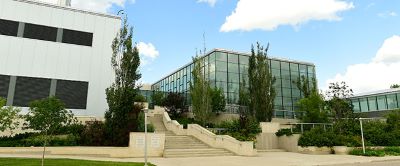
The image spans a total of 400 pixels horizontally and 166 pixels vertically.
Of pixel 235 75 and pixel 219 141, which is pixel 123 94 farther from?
pixel 235 75

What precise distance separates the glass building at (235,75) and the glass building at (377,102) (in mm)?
7749

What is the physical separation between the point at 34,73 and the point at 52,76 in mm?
1352

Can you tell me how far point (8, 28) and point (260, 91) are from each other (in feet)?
69.8

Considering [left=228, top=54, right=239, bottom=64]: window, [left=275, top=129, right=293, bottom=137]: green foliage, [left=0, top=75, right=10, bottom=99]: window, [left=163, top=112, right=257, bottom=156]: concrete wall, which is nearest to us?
[left=163, top=112, right=257, bottom=156]: concrete wall

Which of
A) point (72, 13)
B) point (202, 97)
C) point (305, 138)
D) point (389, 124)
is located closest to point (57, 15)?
point (72, 13)

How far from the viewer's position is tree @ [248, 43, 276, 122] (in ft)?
82.6

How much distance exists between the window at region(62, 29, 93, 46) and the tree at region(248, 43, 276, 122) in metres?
14.6

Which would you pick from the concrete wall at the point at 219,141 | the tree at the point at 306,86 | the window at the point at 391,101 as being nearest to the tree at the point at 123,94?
the concrete wall at the point at 219,141

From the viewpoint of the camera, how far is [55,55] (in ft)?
84.8

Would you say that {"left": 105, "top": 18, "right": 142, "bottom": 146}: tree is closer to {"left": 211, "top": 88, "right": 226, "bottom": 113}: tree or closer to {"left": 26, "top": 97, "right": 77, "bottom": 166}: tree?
{"left": 26, "top": 97, "right": 77, "bottom": 166}: tree

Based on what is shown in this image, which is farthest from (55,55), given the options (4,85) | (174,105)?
(174,105)

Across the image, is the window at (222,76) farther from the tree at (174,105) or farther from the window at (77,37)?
the window at (77,37)

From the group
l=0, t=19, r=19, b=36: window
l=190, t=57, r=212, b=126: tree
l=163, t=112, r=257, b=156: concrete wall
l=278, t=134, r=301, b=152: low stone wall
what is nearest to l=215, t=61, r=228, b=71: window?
l=190, t=57, r=212, b=126: tree

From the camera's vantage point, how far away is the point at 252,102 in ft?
84.4
